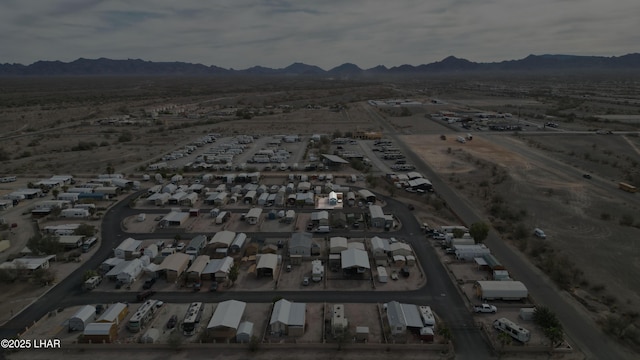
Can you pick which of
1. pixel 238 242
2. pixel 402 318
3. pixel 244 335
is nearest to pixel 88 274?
pixel 238 242

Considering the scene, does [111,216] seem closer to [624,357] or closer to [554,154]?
[624,357]

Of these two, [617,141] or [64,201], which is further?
[617,141]

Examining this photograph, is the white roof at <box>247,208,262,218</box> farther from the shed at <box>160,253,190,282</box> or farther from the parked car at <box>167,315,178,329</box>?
the parked car at <box>167,315,178,329</box>

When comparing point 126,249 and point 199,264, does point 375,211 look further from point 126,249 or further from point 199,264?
point 126,249

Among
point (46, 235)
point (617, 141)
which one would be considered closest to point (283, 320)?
point (46, 235)

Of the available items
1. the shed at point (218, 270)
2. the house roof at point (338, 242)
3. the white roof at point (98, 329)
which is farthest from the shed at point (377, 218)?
the white roof at point (98, 329)

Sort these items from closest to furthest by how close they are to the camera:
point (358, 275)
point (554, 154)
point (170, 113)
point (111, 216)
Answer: point (358, 275) → point (111, 216) → point (554, 154) → point (170, 113)
